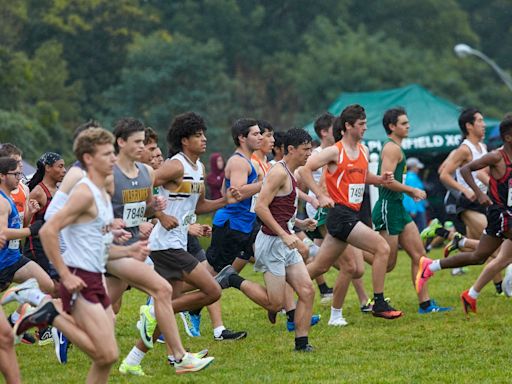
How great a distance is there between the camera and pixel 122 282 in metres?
8.91

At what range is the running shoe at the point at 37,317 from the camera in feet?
23.3

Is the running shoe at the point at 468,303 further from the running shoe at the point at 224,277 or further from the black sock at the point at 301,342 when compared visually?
the running shoe at the point at 224,277

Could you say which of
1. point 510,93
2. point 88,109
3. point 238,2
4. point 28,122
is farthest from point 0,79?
point 510,93

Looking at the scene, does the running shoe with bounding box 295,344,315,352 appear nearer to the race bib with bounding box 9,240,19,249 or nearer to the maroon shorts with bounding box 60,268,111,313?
the race bib with bounding box 9,240,19,249

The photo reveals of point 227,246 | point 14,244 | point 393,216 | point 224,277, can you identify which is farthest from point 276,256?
point 393,216

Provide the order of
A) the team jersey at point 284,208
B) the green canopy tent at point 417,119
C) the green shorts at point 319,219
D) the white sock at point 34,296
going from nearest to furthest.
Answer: the white sock at point 34,296 < the team jersey at point 284,208 < the green shorts at point 319,219 < the green canopy tent at point 417,119

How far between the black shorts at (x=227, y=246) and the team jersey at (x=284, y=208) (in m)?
1.82

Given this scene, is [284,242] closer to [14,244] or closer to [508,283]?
[14,244]

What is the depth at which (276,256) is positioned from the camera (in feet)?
31.6

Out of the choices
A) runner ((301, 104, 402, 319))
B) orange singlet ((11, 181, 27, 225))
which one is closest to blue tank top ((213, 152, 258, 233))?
runner ((301, 104, 402, 319))

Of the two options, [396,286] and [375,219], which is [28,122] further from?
[375,219]

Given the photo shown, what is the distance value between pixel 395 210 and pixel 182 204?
338 cm

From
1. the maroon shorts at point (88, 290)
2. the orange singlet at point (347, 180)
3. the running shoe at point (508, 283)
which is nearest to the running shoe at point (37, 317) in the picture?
the maroon shorts at point (88, 290)

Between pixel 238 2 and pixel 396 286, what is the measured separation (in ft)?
158
